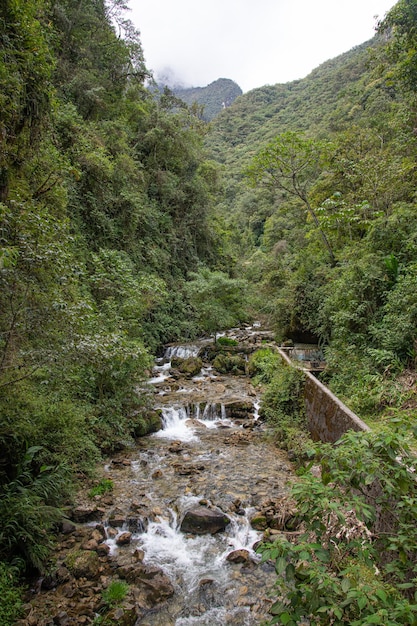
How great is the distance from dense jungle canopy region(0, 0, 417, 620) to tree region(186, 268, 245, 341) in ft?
0.34

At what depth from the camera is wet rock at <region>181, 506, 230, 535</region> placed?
534 centimetres

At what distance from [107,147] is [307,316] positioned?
485 inches

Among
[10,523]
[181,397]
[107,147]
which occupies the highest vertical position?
[107,147]

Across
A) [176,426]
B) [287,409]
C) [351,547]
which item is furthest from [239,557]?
[176,426]

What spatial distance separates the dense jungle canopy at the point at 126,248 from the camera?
14.7ft

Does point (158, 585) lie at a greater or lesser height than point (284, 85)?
lesser

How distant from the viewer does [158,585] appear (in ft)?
13.9

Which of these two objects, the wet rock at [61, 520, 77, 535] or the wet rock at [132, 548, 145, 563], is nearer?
the wet rock at [132, 548, 145, 563]

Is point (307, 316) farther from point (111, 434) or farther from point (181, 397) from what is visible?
point (111, 434)

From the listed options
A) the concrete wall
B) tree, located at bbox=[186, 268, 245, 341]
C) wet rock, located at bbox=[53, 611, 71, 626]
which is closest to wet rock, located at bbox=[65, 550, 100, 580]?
wet rock, located at bbox=[53, 611, 71, 626]

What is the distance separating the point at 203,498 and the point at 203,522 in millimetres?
723

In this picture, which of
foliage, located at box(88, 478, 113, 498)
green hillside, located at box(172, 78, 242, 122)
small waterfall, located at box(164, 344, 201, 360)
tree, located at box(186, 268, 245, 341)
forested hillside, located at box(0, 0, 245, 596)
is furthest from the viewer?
green hillside, located at box(172, 78, 242, 122)

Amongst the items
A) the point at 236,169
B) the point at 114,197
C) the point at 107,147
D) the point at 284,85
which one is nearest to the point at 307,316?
the point at 114,197

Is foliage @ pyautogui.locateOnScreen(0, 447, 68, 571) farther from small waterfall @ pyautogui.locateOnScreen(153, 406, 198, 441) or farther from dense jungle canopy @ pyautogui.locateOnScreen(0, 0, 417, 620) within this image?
small waterfall @ pyautogui.locateOnScreen(153, 406, 198, 441)
